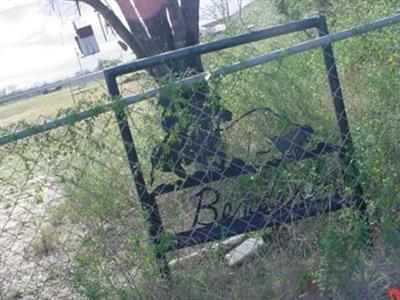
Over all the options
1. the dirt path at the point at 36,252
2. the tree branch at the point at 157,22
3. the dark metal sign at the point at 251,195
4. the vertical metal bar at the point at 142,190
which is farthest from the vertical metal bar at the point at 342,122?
the tree branch at the point at 157,22

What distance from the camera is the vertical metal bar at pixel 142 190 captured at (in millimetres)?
2944

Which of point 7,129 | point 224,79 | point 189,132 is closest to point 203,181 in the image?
point 189,132

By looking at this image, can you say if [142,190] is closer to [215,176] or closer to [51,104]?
[215,176]

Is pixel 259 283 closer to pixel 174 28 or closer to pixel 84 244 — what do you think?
pixel 84 244

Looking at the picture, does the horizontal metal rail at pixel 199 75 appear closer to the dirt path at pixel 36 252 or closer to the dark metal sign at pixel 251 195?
the dark metal sign at pixel 251 195

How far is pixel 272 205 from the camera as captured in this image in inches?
124

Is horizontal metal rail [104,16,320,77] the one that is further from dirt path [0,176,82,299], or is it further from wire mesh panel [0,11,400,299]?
dirt path [0,176,82,299]

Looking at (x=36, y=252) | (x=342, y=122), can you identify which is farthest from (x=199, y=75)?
(x=36, y=252)

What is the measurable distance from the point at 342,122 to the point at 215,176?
2.79 ft

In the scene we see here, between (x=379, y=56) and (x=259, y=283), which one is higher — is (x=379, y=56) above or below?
above

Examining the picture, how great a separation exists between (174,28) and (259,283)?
2.85 metres

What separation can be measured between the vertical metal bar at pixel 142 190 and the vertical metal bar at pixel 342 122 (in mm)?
1162

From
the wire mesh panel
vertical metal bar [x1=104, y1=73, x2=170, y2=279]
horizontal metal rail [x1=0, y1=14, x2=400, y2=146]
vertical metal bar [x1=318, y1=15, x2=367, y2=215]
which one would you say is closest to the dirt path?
the wire mesh panel

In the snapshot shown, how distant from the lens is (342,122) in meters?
3.23
